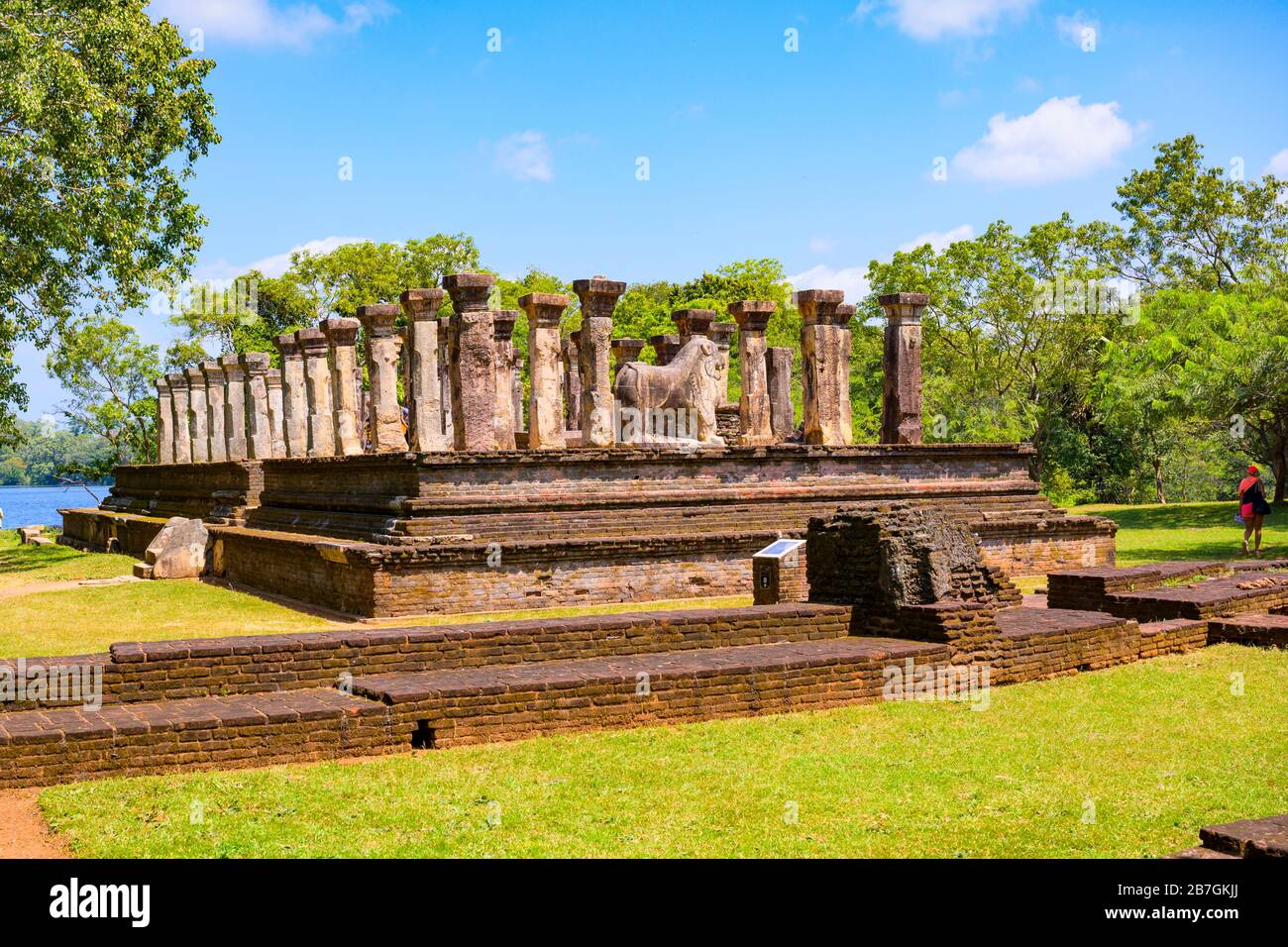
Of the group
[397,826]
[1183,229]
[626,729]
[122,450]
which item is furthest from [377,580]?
[122,450]

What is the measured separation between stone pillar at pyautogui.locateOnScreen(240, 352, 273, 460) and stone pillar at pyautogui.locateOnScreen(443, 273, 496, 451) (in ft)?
36.4

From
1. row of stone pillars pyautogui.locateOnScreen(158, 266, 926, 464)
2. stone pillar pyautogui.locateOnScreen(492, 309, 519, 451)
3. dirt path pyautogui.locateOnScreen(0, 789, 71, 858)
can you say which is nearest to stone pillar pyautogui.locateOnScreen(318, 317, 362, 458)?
row of stone pillars pyautogui.locateOnScreen(158, 266, 926, 464)

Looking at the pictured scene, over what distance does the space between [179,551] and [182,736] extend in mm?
12266

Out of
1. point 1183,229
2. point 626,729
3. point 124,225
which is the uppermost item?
point 1183,229

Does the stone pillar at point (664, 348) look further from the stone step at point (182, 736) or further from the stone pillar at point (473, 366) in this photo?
the stone step at point (182, 736)

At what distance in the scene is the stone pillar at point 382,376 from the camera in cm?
1903

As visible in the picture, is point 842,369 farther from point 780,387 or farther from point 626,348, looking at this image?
point 626,348

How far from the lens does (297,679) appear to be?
790cm

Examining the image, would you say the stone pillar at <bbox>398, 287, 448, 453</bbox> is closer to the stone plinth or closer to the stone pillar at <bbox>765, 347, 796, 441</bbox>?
the stone plinth

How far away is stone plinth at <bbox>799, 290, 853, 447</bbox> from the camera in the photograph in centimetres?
1869

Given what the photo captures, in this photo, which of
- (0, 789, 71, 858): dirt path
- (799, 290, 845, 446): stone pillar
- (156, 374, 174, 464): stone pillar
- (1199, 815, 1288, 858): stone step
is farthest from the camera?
(156, 374, 174, 464): stone pillar
